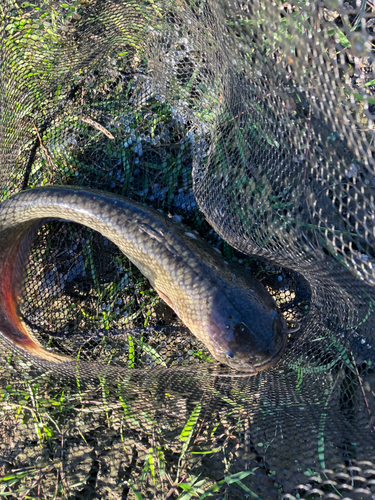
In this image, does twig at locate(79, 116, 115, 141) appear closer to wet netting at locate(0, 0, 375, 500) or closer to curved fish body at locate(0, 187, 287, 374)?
wet netting at locate(0, 0, 375, 500)

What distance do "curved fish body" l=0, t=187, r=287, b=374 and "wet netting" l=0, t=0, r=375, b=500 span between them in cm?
22

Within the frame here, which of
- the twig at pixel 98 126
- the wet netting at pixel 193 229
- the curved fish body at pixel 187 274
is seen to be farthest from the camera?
the twig at pixel 98 126

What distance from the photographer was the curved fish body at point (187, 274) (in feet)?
7.65

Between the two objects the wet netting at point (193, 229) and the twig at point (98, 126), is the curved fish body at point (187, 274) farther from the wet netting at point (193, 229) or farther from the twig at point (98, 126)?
the twig at point (98, 126)


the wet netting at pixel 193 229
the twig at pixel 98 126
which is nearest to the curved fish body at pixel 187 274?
the wet netting at pixel 193 229

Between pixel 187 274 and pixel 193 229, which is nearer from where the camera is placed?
pixel 187 274

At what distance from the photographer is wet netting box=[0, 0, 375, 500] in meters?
1.70

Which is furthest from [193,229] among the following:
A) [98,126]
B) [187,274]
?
[98,126]

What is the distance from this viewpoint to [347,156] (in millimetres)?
1762

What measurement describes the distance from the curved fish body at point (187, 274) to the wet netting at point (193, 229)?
22 centimetres

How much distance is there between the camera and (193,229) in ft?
9.32

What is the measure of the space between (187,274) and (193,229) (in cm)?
58

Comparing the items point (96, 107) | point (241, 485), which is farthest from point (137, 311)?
point (96, 107)

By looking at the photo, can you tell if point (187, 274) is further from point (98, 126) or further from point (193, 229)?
point (98, 126)
